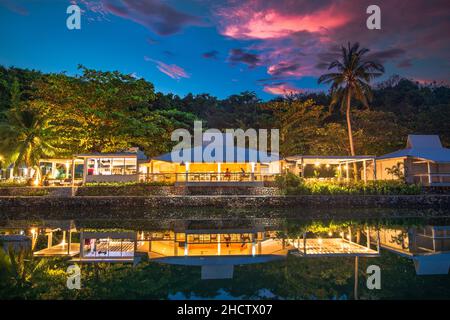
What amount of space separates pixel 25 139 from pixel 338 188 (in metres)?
19.9

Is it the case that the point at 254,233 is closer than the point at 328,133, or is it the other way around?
the point at 254,233

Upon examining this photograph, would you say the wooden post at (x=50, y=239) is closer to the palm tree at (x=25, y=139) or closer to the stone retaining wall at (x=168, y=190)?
the stone retaining wall at (x=168, y=190)

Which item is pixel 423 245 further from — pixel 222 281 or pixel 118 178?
pixel 118 178

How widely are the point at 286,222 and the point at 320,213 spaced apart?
3.01 m

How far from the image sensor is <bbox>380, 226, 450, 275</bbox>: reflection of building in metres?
7.09

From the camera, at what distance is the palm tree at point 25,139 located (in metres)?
21.2

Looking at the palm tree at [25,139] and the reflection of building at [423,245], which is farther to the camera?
the palm tree at [25,139]

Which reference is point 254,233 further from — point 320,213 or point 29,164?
point 29,164

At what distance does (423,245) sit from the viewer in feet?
29.5

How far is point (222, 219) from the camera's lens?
48.1 feet

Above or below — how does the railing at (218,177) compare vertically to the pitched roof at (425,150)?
below

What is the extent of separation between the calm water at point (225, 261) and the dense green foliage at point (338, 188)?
14.9 feet

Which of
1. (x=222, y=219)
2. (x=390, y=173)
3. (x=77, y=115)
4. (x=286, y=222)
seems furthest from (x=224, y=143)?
(x=390, y=173)

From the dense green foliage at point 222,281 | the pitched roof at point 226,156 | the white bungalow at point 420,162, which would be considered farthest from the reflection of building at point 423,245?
the white bungalow at point 420,162
